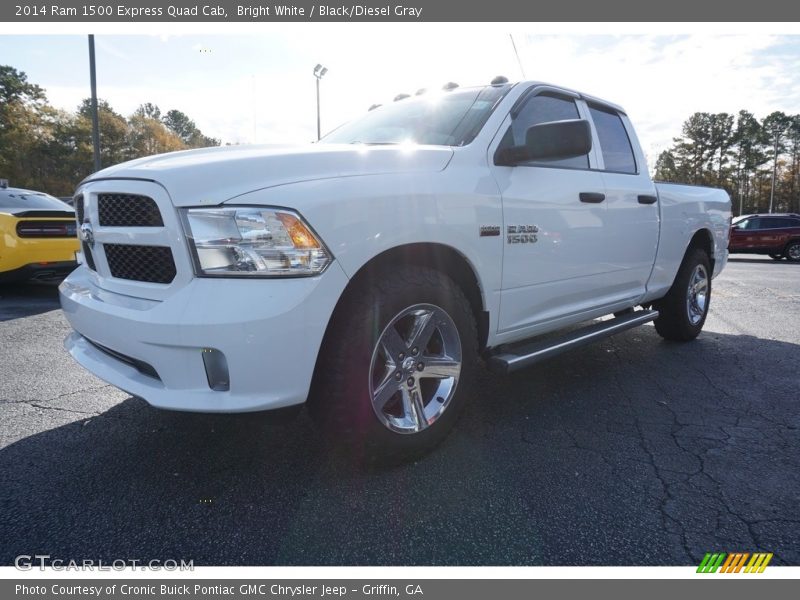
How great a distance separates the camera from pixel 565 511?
6.86 feet

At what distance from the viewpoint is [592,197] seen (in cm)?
330

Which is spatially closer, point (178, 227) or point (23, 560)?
point (23, 560)

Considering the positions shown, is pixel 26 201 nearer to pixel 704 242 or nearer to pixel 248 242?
pixel 248 242

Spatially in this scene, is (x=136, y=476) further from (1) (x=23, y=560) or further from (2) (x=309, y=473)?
(2) (x=309, y=473)

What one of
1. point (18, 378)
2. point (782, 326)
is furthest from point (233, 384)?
point (782, 326)

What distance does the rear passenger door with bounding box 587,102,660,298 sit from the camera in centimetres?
360

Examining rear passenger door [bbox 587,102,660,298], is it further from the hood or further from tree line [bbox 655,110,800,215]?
tree line [bbox 655,110,800,215]

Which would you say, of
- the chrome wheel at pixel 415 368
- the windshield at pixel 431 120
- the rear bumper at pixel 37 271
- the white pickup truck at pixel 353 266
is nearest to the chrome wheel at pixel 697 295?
the white pickup truck at pixel 353 266

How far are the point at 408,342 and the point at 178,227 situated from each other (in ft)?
3.46

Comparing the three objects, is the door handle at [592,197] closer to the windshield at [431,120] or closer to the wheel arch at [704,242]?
the windshield at [431,120]

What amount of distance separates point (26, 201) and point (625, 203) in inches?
279

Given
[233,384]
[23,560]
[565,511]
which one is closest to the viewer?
[23,560]

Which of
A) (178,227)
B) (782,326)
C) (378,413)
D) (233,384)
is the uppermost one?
(178,227)

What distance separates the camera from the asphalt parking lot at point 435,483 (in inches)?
73.4
